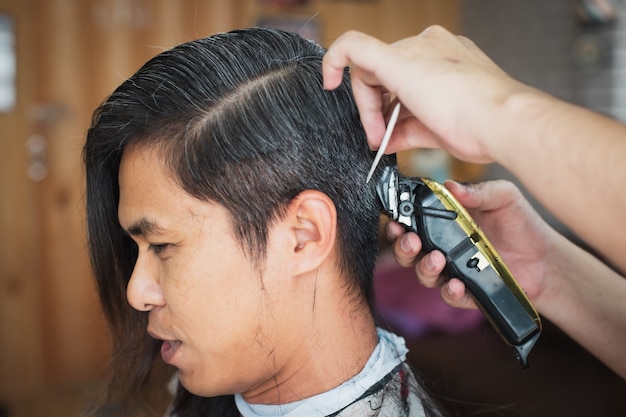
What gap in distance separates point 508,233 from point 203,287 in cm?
53

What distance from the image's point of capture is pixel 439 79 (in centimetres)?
73

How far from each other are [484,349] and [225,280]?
1687mm

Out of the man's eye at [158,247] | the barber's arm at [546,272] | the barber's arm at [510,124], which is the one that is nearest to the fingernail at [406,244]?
the barber's arm at [546,272]

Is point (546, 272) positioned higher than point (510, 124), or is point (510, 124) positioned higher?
point (510, 124)

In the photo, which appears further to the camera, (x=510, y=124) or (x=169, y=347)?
(x=169, y=347)

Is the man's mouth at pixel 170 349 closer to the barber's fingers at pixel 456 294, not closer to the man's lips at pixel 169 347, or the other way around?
the man's lips at pixel 169 347

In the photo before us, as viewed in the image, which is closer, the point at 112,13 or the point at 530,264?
the point at 530,264

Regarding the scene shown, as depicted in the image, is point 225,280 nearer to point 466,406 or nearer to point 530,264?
point 530,264

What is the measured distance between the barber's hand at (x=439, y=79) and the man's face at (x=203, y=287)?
0.90 feet

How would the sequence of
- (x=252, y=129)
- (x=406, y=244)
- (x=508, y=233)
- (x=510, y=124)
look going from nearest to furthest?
(x=510, y=124) < (x=252, y=129) < (x=406, y=244) < (x=508, y=233)

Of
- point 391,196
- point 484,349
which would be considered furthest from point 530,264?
point 484,349

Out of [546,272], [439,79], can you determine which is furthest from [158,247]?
[546,272]

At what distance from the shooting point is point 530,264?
3.70 ft

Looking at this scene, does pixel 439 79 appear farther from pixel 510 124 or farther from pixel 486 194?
pixel 486 194
